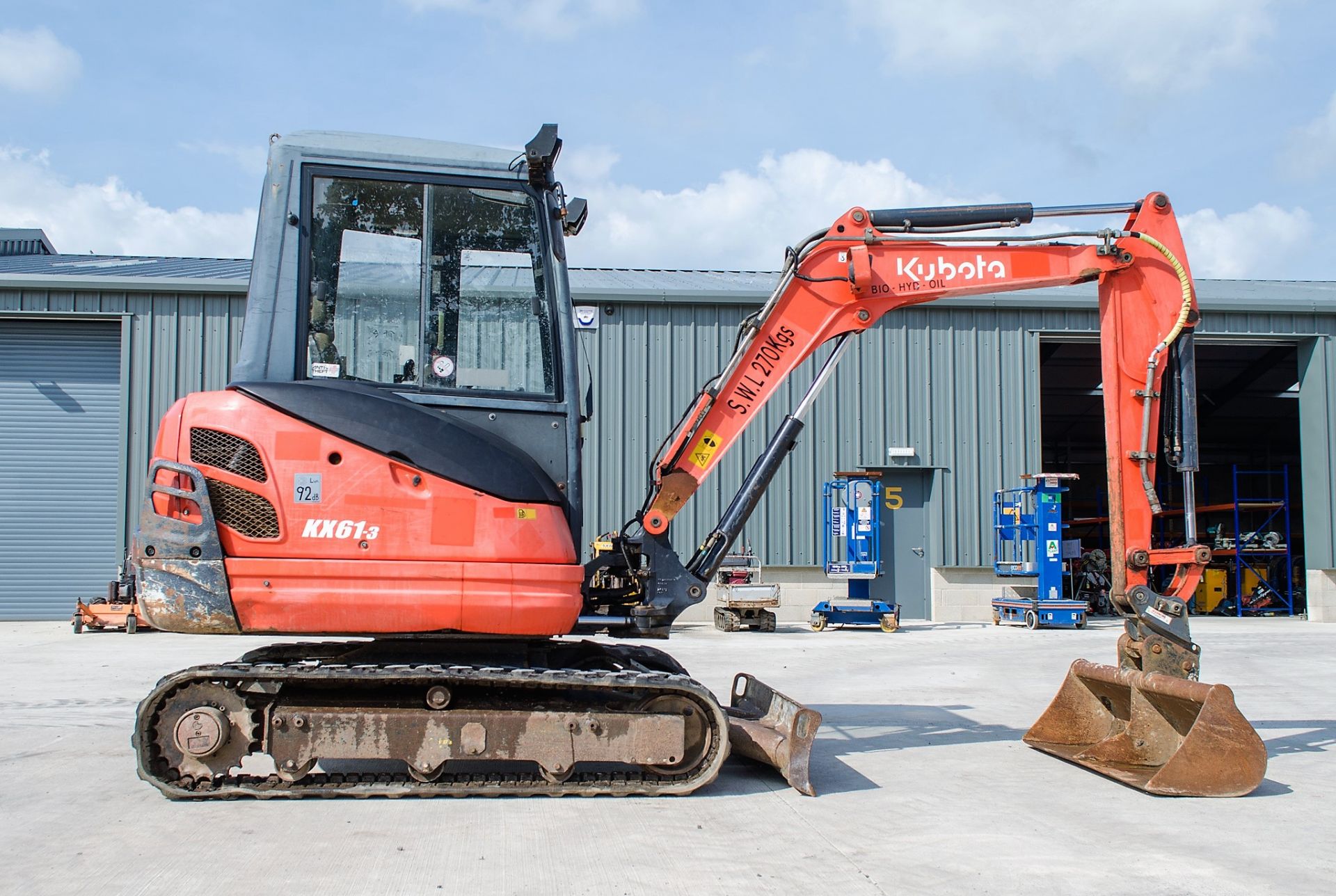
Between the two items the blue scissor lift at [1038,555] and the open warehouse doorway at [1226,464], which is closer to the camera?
the blue scissor lift at [1038,555]

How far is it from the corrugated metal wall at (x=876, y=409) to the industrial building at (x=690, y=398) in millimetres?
32

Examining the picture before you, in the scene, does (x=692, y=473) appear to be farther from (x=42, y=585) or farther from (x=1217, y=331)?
(x=1217, y=331)

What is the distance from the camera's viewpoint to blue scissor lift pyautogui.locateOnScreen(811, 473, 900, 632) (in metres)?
17.3

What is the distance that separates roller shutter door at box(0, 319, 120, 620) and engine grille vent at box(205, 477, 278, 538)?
14.6m

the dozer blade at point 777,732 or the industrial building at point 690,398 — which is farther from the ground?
the industrial building at point 690,398

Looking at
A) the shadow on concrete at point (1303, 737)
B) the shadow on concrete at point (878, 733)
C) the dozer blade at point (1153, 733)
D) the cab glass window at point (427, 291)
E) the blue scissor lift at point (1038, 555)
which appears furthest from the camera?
the blue scissor lift at point (1038, 555)

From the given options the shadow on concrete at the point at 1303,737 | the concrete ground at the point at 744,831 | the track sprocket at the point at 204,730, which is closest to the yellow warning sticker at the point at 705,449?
the concrete ground at the point at 744,831

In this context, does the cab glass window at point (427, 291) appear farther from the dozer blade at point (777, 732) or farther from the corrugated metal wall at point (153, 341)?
the corrugated metal wall at point (153, 341)

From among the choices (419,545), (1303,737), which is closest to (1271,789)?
(1303,737)

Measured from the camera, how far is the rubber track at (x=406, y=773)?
546 cm

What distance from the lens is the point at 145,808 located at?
214 inches

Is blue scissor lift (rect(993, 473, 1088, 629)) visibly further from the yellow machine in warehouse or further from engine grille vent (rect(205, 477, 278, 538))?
engine grille vent (rect(205, 477, 278, 538))

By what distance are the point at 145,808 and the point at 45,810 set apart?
0.51 m

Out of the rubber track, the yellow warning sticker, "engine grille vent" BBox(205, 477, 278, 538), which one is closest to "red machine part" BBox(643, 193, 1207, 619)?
the yellow warning sticker
